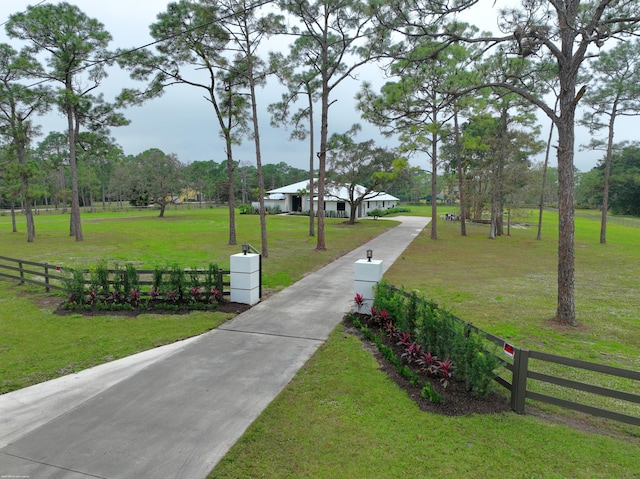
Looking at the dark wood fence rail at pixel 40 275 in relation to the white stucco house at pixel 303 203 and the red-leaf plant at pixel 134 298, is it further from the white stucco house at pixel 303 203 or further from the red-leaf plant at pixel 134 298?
the white stucco house at pixel 303 203

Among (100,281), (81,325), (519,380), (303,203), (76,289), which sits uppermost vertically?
(303,203)

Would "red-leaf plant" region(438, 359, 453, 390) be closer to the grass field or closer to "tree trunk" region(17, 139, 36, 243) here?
the grass field

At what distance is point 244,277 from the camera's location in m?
8.58

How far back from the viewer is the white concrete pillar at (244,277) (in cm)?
854

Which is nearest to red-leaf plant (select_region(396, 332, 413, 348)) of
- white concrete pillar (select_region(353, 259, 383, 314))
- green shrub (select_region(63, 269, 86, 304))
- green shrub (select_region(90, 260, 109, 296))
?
white concrete pillar (select_region(353, 259, 383, 314))

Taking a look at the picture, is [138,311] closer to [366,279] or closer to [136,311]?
[136,311]

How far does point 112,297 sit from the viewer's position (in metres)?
8.54

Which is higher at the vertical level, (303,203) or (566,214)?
(303,203)

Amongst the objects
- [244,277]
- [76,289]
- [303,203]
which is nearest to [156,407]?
[244,277]

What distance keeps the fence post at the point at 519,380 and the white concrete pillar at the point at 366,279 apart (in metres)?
3.56

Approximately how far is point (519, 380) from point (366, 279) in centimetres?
379

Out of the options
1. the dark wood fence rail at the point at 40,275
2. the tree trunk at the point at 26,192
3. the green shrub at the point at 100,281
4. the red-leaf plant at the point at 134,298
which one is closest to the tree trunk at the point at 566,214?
the red-leaf plant at the point at 134,298

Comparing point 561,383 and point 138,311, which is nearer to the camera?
point 561,383

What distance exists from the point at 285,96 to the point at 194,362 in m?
17.1
